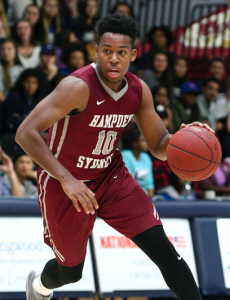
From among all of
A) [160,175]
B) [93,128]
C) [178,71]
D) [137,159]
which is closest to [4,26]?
[178,71]

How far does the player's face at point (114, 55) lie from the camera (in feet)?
11.8

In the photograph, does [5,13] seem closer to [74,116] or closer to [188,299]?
[74,116]

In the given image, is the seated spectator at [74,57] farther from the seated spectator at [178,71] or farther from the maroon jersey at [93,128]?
the maroon jersey at [93,128]

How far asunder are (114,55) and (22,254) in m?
2.39

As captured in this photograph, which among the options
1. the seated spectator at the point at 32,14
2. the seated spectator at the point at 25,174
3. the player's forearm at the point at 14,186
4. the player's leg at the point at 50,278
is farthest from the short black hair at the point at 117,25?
the seated spectator at the point at 32,14

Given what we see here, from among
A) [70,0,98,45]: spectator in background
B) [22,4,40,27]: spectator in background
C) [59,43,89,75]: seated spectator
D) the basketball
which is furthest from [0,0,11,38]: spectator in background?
the basketball

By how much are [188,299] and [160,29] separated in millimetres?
7045

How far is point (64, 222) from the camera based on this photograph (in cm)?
382

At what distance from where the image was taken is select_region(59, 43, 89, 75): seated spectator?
25.8 ft

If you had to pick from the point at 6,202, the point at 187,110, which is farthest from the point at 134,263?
the point at 187,110

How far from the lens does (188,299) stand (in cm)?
354

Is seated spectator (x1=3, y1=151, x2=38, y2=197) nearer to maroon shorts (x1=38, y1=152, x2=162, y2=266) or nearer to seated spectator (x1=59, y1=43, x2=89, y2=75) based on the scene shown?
seated spectator (x1=59, y1=43, x2=89, y2=75)

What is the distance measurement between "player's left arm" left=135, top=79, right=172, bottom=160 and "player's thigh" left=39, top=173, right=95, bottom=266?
2.38 ft

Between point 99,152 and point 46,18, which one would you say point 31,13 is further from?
point 99,152
